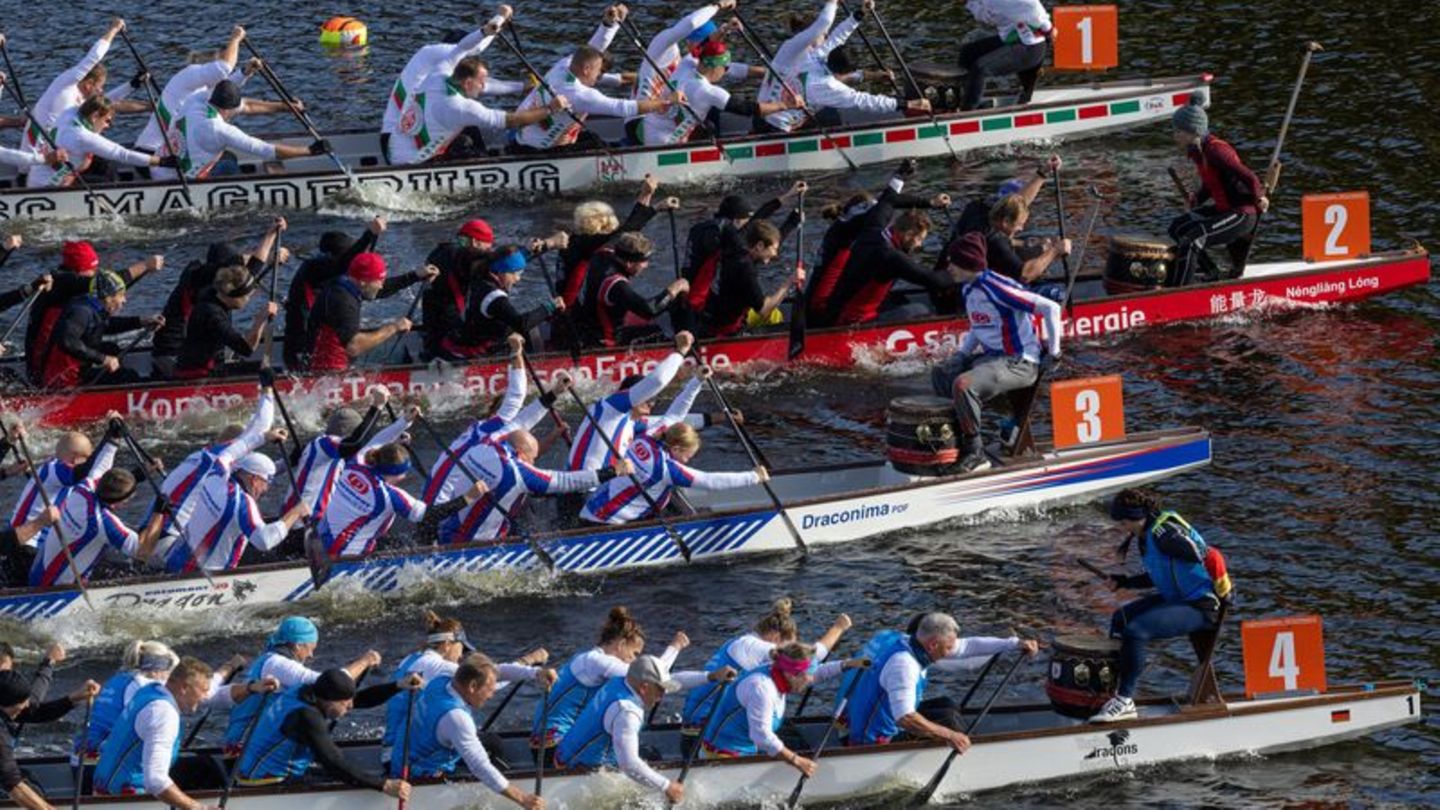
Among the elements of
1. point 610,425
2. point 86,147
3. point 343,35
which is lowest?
point 343,35

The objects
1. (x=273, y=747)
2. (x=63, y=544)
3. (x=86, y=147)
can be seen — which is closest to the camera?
(x=273, y=747)

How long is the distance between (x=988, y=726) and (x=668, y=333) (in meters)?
9.31

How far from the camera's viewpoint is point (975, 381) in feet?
81.9

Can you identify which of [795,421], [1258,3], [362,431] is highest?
[362,431]

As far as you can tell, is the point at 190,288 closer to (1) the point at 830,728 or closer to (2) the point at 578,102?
(2) the point at 578,102

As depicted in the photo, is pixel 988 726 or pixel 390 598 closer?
pixel 988 726

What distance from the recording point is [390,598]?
77.1ft

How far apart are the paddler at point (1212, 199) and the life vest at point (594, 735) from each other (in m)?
12.5

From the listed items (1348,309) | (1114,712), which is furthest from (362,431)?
(1348,309)

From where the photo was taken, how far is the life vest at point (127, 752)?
18.6m

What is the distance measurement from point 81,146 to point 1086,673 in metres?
18.4

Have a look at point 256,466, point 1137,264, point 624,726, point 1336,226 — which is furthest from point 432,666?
point 1336,226

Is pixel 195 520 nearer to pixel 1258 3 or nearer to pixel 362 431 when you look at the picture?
pixel 362 431

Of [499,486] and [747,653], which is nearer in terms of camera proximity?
[747,653]
